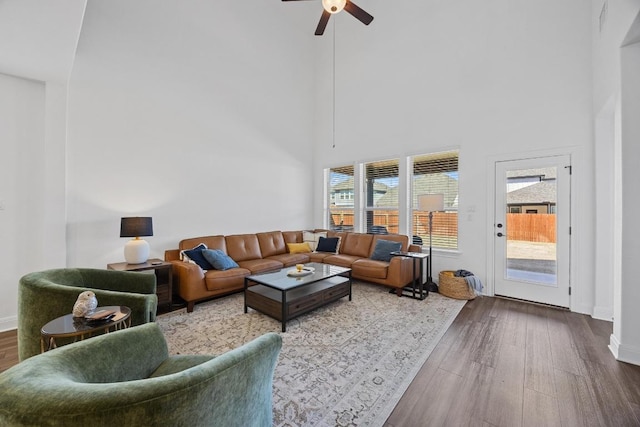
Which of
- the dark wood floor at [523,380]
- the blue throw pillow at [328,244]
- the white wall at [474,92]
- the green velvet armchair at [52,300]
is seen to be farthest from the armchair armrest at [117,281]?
the white wall at [474,92]

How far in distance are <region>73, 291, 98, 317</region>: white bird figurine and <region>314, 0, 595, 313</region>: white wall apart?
4.57 metres

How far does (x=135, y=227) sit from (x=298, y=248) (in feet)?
9.06

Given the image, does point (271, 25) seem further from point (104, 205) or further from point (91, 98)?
point (104, 205)

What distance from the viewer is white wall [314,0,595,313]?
3490 millimetres

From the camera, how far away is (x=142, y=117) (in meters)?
3.92

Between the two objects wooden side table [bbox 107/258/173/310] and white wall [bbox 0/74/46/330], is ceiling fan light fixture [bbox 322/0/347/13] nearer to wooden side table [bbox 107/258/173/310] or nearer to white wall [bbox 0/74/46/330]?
white wall [bbox 0/74/46/330]

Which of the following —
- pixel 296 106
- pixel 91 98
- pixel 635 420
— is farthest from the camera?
pixel 296 106

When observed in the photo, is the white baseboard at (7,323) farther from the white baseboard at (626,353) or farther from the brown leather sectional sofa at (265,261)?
the white baseboard at (626,353)

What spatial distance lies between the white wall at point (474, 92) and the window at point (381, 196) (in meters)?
0.29

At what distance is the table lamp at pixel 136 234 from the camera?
3.35 meters

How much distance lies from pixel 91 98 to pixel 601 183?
640 centimetres

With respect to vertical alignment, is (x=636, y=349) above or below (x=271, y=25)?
below

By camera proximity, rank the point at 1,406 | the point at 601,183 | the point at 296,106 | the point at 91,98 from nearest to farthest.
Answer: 1. the point at 1,406
2. the point at 601,183
3. the point at 91,98
4. the point at 296,106

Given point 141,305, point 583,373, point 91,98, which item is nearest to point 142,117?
point 91,98
